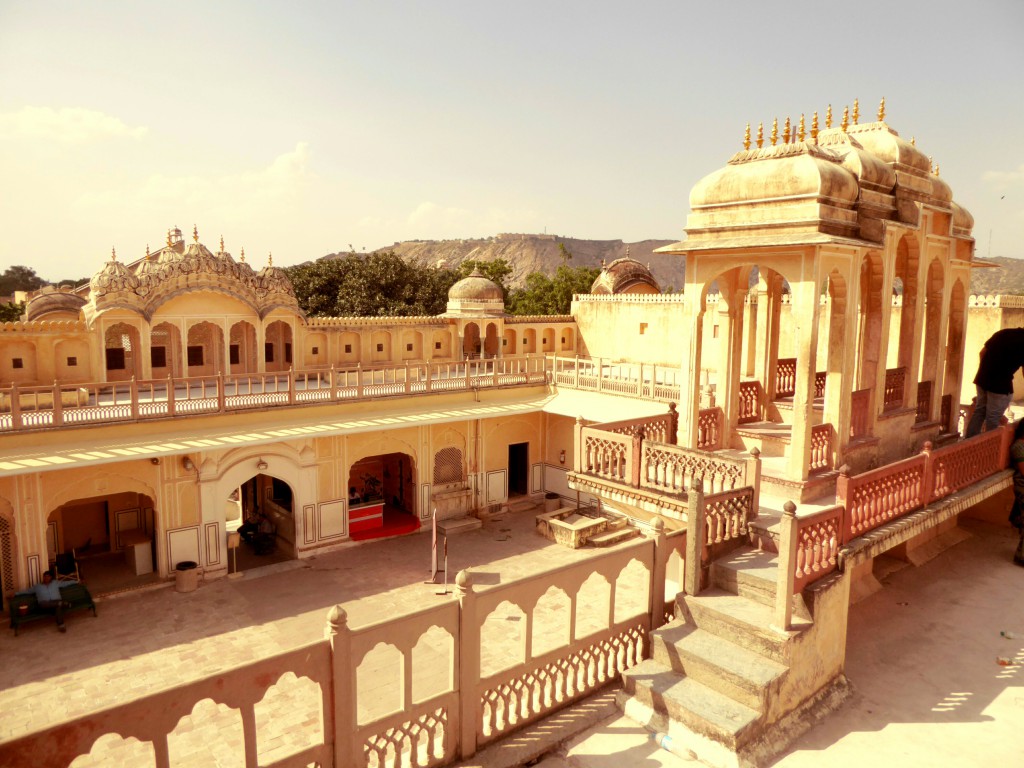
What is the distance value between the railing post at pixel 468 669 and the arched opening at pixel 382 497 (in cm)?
1176

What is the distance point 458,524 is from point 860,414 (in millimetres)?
11174

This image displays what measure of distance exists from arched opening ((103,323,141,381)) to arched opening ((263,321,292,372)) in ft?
11.8

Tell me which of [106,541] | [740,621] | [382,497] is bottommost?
[106,541]

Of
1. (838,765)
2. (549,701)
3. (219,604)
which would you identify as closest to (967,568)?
(838,765)

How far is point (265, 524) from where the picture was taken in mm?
17109

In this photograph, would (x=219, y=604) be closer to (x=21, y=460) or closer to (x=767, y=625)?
(x=21, y=460)

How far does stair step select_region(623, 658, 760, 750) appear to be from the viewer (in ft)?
19.3

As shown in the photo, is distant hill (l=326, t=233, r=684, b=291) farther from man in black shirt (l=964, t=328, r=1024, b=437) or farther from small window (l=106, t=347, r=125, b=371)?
man in black shirt (l=964, t=328, r=1024, b=437)

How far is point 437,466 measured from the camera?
1892cm

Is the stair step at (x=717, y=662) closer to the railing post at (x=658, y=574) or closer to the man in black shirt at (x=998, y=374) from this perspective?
the railing post at (x=658, y=574)

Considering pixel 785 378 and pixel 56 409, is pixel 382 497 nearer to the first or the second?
pixel 56 409

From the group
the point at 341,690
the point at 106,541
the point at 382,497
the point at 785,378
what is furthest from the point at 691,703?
the point at 106,541

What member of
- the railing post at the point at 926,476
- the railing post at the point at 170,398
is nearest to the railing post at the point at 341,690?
the railing post at the point at 926,476

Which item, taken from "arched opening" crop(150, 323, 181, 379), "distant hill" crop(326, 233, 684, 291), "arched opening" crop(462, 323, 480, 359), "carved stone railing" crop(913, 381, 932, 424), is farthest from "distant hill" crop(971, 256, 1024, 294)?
"arched opening" crop(150, 323, 181, 379)
